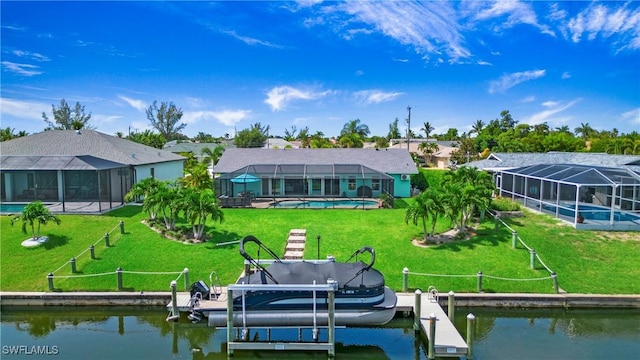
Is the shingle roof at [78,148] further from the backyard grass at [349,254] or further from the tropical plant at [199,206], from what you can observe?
the tropical plant at [199,206]

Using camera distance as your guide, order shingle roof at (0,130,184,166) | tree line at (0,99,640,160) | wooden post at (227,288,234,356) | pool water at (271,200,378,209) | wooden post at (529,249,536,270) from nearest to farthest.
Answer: wooden post at (227,288,234,356)
wooden post at (529,249,536,270)
pool water at (271,200,378,209)
shingle roof at (0,130,184,166)
tree line at (0,99,640,160)

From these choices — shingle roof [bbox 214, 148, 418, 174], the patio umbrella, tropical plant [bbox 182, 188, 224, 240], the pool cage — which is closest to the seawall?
tropical plant [bbox 182, 188, 224, 240]

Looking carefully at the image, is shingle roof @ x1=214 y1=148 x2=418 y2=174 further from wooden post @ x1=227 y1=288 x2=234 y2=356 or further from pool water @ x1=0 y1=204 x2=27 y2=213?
wooden post @ x1=227 y1=288 x2=234 y2=356

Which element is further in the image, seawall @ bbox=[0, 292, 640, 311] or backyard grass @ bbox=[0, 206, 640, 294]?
backyard grass @ bbox=[0, 206, 640, 294]

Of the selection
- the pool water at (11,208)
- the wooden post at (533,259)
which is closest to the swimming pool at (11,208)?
the pool water at (11,208)

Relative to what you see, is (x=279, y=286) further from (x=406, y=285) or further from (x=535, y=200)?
(x=535, y=200)
